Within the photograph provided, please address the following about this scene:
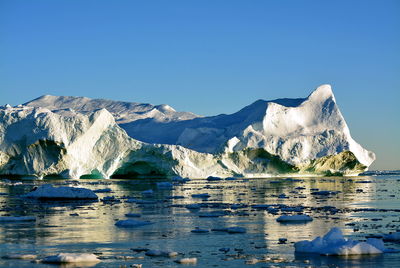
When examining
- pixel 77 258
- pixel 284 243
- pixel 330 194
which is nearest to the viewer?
pixel 77 258

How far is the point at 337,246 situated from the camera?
7777mm

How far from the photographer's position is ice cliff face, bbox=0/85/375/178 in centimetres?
3192

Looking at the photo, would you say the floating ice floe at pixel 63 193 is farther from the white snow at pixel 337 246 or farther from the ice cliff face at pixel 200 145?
the ice cliff face at pixel 200 145

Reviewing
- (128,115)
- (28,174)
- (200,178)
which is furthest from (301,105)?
(128,115)

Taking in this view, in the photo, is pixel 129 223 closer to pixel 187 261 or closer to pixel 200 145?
pixel 187 261

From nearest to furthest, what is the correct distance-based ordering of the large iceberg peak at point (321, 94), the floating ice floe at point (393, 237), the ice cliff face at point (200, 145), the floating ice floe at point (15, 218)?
the floating ice floe at point (393, 237) < the floating ice floe at point (15, 218) < the ice cliff face at point (200, 145) < the large iceberg peak at point (321, 94)

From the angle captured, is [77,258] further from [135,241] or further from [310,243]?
[310,243]

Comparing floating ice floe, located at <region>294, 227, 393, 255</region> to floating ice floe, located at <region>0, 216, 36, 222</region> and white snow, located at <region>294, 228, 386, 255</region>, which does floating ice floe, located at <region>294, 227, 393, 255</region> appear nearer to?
white snow, located at <region>294, 228, 386, 255</region>

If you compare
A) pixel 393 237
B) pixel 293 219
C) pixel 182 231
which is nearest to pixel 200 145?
pixel 293 219

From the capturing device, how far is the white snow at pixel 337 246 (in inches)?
304

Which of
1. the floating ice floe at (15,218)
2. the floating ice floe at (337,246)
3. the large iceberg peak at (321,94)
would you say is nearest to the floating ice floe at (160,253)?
the floating ice floe at (337,246)

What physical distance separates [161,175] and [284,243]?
93.5ft

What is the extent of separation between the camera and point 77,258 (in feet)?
23.8

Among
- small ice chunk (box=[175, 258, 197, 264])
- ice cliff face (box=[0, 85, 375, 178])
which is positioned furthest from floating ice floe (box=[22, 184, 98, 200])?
ice cliff face (box=[0, 85, 375, 178])
